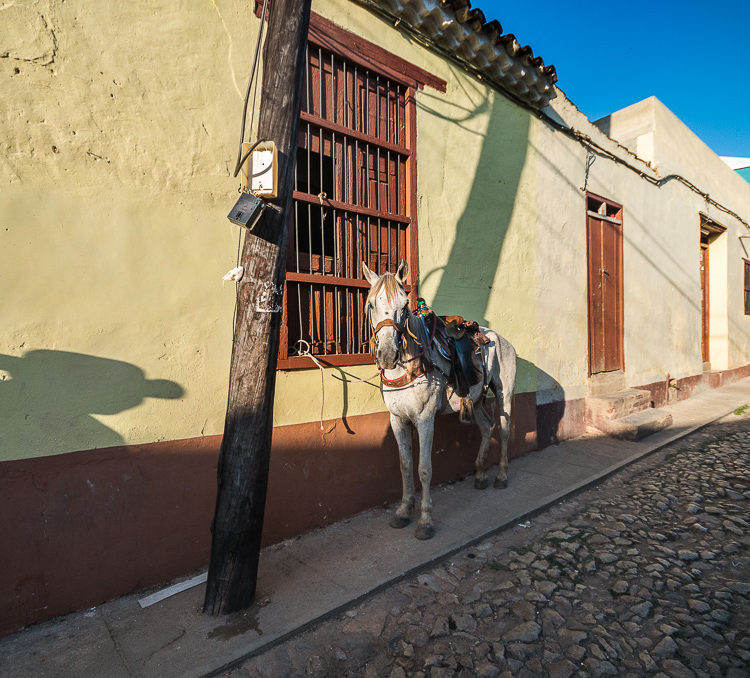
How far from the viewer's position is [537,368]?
622 centimetres

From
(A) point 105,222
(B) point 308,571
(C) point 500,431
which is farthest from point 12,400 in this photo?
(C) point 500,431

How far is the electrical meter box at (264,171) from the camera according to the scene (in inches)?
101

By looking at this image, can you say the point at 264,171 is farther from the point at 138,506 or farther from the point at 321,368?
the point at 138,506

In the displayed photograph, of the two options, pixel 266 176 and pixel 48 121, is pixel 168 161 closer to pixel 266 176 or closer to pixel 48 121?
pixel 48 121

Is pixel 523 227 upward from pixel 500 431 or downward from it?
upward

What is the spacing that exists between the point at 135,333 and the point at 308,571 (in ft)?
6.81

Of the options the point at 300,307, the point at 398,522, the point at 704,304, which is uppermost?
the point at 704,304

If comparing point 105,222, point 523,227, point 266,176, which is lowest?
point 105,222

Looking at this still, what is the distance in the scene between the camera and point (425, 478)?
3.68 meters

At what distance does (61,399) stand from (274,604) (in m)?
1.85

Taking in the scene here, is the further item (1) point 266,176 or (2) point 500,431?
(2) point 500,431

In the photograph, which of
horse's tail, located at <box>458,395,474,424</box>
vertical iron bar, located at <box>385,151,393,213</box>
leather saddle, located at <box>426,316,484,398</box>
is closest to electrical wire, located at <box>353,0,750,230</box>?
vertical iron bar, located at <box>385,151,393,213</box>

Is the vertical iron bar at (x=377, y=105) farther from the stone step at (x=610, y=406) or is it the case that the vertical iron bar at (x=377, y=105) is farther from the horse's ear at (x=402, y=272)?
the stone step at (x=610, y=406)

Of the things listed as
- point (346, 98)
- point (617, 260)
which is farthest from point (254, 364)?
point (617, 260)
